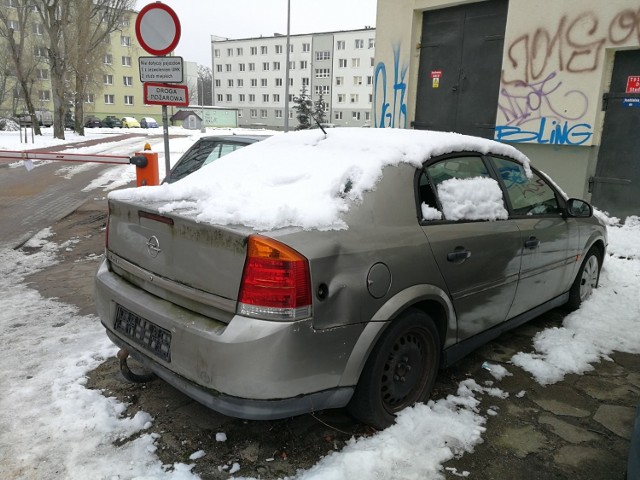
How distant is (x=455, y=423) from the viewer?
113 inches

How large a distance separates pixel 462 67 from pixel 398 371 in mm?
7574

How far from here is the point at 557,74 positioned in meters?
7.71

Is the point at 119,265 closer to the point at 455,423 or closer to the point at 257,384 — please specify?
the point at 257,384

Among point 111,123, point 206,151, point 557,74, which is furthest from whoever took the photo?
point 111,123

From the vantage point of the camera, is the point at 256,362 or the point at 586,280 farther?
the point at 586,280

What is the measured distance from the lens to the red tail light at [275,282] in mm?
2250

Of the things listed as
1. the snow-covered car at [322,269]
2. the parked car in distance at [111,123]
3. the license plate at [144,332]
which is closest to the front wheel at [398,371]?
the snow-covered car at [322,269]

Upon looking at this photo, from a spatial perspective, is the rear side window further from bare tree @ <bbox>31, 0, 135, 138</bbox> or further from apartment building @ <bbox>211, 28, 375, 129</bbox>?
apartment building @ <bbox>211, 28, 375, 129</bbox>

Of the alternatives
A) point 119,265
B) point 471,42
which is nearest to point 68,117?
point 471,42

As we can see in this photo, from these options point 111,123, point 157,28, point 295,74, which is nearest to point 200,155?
point 157,28

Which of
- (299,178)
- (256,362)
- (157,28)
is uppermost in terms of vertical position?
(157,28)

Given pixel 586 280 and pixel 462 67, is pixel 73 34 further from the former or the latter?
pixel 586 280

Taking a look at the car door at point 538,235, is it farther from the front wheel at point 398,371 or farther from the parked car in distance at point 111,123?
the parked car in distance at point 111,123

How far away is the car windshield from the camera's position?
618cm
